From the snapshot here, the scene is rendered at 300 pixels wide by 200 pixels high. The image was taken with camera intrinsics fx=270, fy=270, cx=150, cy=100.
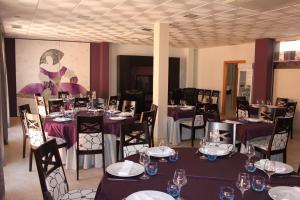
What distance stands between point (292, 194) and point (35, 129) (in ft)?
12.2

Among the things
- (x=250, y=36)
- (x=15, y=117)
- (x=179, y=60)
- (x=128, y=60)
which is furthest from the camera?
(x=179, y=60)

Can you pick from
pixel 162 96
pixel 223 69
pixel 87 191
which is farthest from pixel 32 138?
pixel 223 69

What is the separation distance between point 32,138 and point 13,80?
19.7 ft

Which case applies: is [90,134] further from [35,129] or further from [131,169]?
[131,169]

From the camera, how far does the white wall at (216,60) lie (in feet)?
31.5

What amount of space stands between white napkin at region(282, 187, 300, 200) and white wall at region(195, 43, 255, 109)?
811 centimetres

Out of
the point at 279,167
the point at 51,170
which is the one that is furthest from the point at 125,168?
the point at 279,167

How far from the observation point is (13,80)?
30.9ft

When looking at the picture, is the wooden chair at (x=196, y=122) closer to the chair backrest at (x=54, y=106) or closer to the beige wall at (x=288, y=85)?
the chair backrest at (x=54, y=106)

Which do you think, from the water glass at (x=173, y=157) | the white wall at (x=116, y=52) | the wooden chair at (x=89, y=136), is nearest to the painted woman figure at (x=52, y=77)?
the white wall at (x=116, y=52)

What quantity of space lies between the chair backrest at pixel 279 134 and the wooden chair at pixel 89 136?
2549 millimetres

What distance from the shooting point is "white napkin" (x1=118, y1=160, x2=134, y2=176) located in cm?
209

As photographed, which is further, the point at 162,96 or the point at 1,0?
the point at 162,96

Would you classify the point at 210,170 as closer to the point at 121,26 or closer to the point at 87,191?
the point at 87,191
